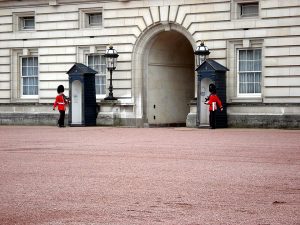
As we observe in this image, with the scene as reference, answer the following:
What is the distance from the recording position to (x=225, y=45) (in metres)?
29.1

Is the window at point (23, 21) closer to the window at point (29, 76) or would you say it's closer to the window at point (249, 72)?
the window at point (29, 76)

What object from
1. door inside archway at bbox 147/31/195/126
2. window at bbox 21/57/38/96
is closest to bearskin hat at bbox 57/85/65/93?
window at bbox 21/57/38/96

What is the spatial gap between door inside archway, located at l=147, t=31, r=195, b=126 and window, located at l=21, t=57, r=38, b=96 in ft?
16.7

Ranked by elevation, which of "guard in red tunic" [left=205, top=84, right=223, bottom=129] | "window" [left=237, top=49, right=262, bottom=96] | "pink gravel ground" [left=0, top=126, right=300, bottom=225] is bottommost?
"pink gravel ground" [left=0, top=126, right=300, bottom=225]

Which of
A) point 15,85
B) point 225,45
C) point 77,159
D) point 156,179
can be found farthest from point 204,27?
point 156,179

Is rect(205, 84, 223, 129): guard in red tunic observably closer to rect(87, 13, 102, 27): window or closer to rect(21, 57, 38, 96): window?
rect(87, 13, 102, 27): window

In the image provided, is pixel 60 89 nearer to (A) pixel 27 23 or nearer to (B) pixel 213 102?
(A) pixel 27 23

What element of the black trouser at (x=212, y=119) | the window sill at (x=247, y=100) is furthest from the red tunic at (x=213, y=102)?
the window sill at (x=247, y=100)

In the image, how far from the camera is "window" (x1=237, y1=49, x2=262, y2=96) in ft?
94.5

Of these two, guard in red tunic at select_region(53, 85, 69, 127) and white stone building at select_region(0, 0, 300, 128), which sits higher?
white stone building at select_region(0, 0, 300, 128)

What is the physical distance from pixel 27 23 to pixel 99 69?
13.2 feet

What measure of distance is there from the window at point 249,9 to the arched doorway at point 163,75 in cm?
205

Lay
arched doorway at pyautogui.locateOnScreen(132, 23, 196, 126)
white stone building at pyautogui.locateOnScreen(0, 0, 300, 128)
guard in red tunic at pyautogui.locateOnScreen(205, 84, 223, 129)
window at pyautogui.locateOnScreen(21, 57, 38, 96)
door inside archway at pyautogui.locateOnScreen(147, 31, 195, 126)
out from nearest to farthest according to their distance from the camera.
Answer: guard in red tunic at pyautogui.locateOnScreen(205, 84, 223, 129) < white stone building at pyautogui.locateOnScreen(0, 0, 300, 128) < arched doorway at pyautogui.locateOnScreen(132, 23, 196, 126) < door inside archway at pyautogui.locateOnScreen(147, 31, 195, 126) < window at pyautogui.locateOnScreen(21, 57, 38, 96)

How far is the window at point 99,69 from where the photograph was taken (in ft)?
106
